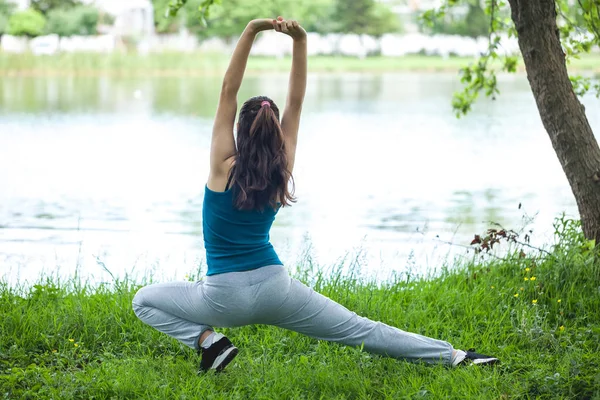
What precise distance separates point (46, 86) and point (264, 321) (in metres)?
29.8

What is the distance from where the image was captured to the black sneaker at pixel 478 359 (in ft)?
13.1

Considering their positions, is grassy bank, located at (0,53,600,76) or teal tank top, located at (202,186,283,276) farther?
grassy bank, located at (0,53,600,76)

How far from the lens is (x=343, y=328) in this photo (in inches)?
153

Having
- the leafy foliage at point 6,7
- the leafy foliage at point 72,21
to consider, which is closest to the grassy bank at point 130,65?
the leafy foliage at point 72,21

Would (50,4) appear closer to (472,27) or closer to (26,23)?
(26,23)

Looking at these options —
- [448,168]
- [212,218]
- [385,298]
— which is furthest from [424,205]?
[212,218]

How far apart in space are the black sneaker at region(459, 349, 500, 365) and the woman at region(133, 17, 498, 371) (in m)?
0.06

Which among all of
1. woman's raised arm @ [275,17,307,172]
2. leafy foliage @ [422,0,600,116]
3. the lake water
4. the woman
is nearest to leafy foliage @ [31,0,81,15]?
the lake water

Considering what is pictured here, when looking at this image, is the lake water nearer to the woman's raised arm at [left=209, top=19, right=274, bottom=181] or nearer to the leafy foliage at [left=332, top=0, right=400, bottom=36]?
the woman's raised arm at [left=209, top=19, right=274, bottom=181]

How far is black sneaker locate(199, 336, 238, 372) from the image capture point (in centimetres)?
388

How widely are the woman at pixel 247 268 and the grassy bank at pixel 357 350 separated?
Answer: 19 cm

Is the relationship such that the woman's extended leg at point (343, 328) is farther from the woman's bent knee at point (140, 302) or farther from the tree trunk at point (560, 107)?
the tree trunk at point (560, 107)

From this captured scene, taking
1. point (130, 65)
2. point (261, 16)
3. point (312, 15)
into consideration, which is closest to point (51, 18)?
point (261, 16)

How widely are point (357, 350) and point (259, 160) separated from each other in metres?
1.07
